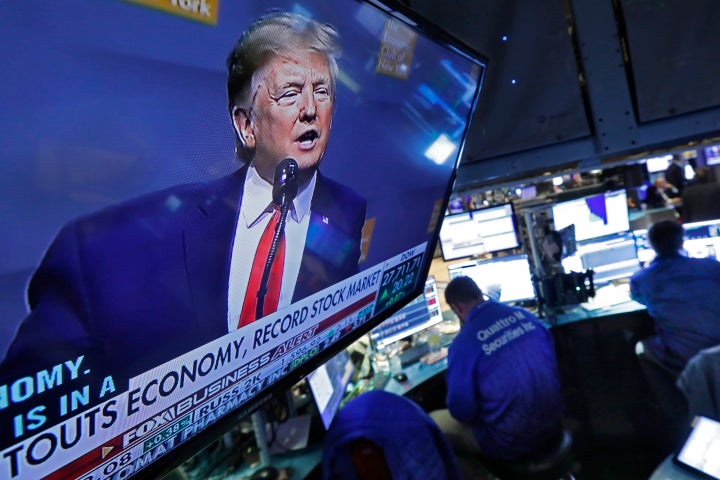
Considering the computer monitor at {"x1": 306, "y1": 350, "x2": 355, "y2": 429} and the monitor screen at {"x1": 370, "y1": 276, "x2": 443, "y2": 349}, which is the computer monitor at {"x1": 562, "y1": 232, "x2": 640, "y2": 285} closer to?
the monitor screen at {"x1": 370, "y1": 276, "x2": 443, "y2": 349}

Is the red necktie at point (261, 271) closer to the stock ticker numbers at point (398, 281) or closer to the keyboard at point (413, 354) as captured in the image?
the stock ticker numbers at point (398, 281)

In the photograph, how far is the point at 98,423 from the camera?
0.68m

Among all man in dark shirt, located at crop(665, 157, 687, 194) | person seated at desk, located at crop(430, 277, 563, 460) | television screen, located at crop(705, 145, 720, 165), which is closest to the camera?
person seated at desk, located at crop(430, 277, 563, 460)

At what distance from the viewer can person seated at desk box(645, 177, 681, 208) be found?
705cm

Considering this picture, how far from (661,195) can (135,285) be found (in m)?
8.57

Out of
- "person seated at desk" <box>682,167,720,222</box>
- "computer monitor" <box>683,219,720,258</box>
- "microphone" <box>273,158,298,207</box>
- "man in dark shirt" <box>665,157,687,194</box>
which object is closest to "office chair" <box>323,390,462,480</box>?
"microphone" <box>273,158,298,207</box>

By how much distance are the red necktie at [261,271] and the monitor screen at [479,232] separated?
2.45 m

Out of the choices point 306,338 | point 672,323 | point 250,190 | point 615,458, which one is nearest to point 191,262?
point 250,190

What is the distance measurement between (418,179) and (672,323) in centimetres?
223

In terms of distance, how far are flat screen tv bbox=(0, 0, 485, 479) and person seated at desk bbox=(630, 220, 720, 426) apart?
2.30m

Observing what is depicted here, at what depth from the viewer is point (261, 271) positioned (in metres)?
0.90

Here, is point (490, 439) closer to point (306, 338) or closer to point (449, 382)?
point (449, 382)

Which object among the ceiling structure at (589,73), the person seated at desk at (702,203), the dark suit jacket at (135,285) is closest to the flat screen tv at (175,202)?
the dark suit jacket at (135,285)

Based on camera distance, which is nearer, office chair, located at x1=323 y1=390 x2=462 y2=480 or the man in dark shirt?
office chair, located at x1=323 y1=390 x2=462 y2=480
